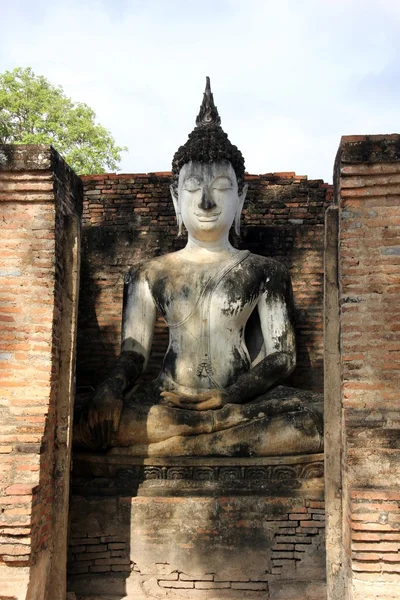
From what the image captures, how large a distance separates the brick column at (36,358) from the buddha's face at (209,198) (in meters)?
1.51

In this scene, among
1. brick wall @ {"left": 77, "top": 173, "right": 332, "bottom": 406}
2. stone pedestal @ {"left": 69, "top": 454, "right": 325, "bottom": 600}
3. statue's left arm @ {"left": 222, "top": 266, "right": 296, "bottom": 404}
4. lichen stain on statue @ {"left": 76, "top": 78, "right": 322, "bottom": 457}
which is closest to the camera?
stone pedestal @ {"left": 69, "top": 454, "right": 325, "bottom": 600}

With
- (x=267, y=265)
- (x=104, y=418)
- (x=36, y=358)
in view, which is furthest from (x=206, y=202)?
(x=36, y=358)

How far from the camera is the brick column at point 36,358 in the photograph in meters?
5.09

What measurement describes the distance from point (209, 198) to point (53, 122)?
15.6 metres

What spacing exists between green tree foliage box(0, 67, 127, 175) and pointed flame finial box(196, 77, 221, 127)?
13.9 meters

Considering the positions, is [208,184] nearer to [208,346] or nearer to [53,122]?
[208,346]

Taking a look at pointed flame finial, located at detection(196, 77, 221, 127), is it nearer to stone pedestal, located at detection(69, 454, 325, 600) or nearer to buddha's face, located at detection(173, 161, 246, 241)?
buddha's face, located at detection(173, 161, 246, 241)

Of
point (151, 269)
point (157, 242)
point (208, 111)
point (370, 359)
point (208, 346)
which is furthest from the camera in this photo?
point (157, 242)

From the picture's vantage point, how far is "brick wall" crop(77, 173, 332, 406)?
315 inches

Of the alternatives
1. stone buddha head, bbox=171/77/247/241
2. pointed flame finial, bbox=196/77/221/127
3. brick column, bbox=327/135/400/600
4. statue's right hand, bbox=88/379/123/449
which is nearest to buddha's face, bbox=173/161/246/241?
stone buddha head, bbox=171/77/247/241

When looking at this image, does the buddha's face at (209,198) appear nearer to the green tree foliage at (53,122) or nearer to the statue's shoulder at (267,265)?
the statue's shoulder at (267,265)

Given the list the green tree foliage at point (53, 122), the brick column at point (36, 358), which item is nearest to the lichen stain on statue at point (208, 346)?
the brick column at point (36, 358)

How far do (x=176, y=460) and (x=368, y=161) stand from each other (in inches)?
103

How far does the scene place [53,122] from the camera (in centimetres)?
2145
